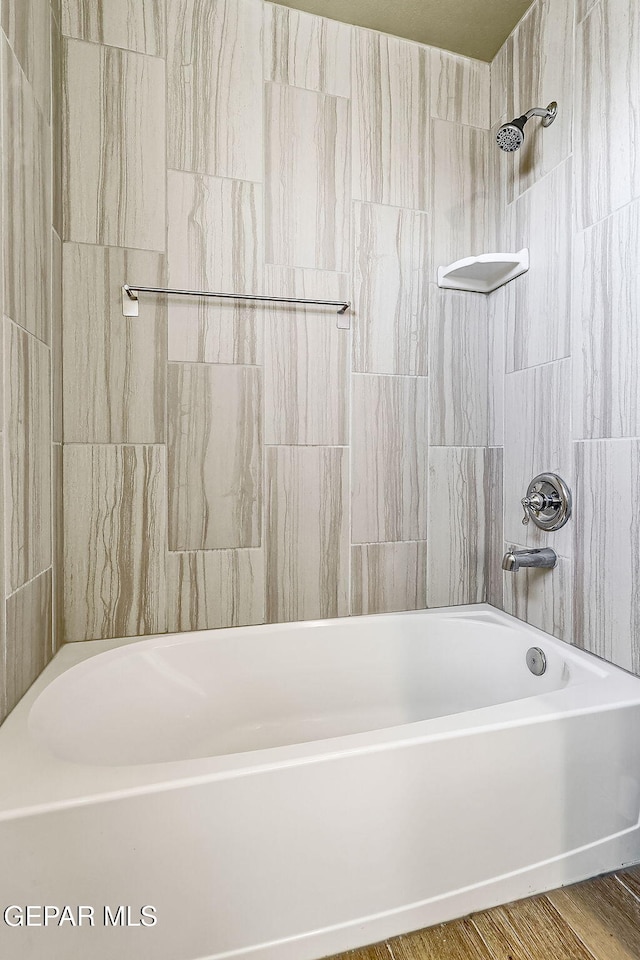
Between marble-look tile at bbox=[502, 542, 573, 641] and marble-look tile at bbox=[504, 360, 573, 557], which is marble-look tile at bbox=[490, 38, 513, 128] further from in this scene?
marble-look tile at bbox=[502, 542, 573, 641]

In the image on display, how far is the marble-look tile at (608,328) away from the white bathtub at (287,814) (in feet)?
2.26

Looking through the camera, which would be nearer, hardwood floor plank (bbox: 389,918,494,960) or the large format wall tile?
hardwood floor plank (bbox: 389,918,494,960)

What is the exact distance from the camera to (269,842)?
0.93 meters

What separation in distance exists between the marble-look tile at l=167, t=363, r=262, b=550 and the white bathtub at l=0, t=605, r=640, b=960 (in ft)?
1.31

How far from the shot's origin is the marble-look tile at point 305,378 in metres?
1.69

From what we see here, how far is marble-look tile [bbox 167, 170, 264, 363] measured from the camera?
1588mm

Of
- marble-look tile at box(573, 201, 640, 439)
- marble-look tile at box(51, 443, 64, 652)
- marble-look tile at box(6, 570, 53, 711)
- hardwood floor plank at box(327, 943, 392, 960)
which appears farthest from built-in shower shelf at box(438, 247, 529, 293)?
hardwood floor plank at box(327, 943, 392, 960)

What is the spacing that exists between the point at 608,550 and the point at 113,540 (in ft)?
4.86

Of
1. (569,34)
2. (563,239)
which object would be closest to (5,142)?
(563,239)

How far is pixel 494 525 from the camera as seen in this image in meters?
1.91

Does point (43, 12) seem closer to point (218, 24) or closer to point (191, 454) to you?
point (218, 24)

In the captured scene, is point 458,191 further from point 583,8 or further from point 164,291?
point 164,291

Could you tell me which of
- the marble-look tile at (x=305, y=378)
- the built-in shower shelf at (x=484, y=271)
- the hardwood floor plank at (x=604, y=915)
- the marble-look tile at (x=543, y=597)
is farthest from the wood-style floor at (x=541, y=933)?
the built-in shower shelf at (x=484, y=271)

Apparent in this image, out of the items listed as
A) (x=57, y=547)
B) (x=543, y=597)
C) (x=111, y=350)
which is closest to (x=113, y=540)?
(x=57, y=547)
